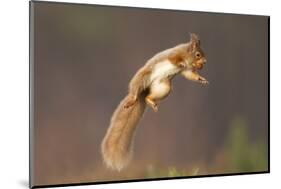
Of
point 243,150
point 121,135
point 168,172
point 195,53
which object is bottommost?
point 168,172

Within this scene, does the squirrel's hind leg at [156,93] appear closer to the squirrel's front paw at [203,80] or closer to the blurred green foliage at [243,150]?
the squirrel's front paw at [203,80]

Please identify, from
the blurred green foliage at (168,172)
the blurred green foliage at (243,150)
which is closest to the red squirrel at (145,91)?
the blurred green foliage at (168,172)

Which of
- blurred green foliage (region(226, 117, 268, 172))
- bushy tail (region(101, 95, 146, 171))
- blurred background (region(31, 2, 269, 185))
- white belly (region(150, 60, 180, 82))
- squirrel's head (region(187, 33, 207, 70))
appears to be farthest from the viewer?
blurred green foliage (region(226, 117, 268, 172))

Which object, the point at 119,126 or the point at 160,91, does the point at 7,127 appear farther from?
the point at 160,91

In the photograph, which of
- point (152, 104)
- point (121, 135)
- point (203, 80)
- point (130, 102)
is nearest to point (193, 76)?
point (203, 80)

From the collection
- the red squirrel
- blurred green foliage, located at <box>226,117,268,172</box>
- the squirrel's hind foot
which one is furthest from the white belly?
blurred green foliage, located at <box>226,117,268,172</box>

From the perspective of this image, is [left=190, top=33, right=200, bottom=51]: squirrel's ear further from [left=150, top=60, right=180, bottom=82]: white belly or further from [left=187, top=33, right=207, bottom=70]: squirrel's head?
[left=150, top=60, right=180, bottom=82]: white belly

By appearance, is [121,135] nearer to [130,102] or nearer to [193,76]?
[130,102]
